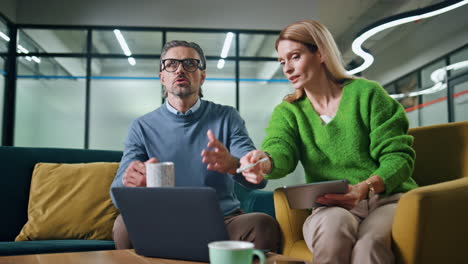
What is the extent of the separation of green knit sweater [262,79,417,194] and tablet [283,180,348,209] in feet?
0.70

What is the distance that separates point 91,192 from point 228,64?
4.59 meters

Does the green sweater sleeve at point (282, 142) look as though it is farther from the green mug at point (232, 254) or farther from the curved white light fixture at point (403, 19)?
the curved white light fixture at point (403, 19)

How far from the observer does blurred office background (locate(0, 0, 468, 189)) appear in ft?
20.5

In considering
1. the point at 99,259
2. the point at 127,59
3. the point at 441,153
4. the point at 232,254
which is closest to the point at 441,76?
the point at 127,59

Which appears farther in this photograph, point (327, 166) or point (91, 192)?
point (91, 192)

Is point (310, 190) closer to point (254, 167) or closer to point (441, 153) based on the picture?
point (254, 167)

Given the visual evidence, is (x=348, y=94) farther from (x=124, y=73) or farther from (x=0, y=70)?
(x=0, y=70)

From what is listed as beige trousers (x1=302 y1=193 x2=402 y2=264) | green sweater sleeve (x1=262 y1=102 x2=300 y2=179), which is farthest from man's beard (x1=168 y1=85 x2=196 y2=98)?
beige trousers (x1=302 y1=193 x2=402 y2=264)

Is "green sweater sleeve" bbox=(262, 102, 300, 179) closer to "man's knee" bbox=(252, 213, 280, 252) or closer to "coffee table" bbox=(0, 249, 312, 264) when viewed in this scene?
"man's knee" bbox=(252, 213, 280, 252)

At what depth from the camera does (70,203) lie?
7.34 feet

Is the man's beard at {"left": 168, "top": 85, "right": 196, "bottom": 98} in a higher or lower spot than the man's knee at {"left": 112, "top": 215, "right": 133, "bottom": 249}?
higher

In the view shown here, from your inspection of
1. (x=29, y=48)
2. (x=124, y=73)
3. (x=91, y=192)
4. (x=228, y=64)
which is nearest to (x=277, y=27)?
(x=228, y=64)

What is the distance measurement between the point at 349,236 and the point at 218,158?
48cm

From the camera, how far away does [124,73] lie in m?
6.45
